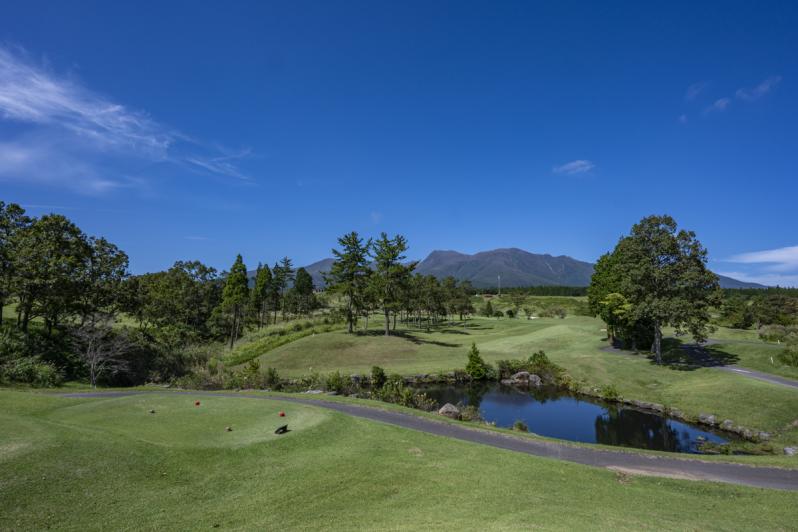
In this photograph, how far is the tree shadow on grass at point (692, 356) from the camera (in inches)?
1441

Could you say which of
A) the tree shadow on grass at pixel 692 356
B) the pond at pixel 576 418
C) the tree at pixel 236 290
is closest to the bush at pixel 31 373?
the pond at pixel 576 418

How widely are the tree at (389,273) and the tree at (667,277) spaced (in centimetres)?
2832

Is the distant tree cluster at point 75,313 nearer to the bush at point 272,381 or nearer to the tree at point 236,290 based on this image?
the tree at point 236,290

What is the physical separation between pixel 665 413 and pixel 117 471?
3252 centimetres

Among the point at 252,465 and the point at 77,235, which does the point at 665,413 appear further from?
the point at 77,235

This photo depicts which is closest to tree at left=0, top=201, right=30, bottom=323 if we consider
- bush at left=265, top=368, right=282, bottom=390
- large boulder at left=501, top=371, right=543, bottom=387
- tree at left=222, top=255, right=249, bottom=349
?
bush at left=265, top=368, right=282, bottom=390

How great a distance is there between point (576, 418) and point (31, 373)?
37.5 meters

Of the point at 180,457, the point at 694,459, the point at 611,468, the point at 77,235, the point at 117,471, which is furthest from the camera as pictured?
the point at 77,235

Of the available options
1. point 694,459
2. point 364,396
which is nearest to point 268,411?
point 364,396

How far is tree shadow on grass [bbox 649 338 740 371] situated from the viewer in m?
36.6

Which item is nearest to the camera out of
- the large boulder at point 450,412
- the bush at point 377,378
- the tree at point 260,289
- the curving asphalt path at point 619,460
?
the curving asphalt path at point 619,460

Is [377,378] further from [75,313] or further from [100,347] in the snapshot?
[75,313]

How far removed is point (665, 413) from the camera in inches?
1145

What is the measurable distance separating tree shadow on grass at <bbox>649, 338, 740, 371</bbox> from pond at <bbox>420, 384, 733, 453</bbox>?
33.6 feet
